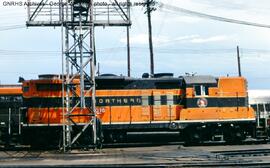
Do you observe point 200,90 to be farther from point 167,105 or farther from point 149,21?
point 149,21

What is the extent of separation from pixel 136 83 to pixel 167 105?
218 centimetres

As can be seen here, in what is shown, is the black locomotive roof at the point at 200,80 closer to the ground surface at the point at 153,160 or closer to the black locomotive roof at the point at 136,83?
the black locomotive roof at the point at 136,83

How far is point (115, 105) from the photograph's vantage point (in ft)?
79.8

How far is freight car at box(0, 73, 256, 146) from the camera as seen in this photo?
78.5 ft

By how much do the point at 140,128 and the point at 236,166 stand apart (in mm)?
10161

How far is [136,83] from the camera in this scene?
24.6 meters

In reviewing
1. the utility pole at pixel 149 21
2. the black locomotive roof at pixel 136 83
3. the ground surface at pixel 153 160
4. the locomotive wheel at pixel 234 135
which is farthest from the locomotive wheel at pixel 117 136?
the utility pole at pixel 149 21

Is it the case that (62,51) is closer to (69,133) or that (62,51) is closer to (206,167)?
(69,133)

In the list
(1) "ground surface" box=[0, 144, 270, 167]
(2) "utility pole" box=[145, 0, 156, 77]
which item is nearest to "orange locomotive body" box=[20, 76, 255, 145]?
(1) "ground surface" box=[0, 144, 270, 167]

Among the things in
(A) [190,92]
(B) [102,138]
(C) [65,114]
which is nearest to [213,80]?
(A) [190,92]

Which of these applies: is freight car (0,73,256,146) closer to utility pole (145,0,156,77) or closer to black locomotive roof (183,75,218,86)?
black locomotive roof (183,75,218,86)

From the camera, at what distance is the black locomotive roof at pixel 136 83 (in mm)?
24375

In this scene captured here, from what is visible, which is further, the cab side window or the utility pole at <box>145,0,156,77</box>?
the utility pole at <box>145,0,156,77</box>

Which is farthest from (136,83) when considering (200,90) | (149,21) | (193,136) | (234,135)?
(149,21)
